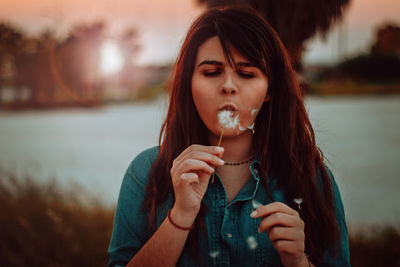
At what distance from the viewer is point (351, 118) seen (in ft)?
29.6

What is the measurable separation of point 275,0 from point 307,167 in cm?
227

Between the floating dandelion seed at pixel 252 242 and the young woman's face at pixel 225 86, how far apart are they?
557mm

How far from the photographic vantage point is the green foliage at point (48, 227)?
3607 millimetres

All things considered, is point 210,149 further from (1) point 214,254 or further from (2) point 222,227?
(1) point 214,254

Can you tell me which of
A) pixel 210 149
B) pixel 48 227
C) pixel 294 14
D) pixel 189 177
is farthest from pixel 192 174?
pixel 48 227

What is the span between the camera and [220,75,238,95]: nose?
1.42 m

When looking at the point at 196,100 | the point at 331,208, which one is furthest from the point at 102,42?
the point at 331,208

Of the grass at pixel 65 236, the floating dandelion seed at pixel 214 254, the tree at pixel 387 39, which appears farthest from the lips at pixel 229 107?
the tree at pixel 387 39

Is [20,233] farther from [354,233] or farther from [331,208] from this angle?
[354,233]

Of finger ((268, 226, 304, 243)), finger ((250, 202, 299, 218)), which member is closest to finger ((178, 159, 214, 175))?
finger ((250, 202, 299, 218))

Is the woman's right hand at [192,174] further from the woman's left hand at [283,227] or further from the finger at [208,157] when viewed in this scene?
the woman's left hand at [283,227]

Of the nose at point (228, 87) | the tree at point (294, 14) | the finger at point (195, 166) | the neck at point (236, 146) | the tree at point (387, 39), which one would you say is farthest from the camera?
the tree at point (387, 39)

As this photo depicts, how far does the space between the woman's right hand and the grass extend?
2347mm

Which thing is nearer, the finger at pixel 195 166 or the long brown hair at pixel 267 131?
the finger at pixel 195 166
